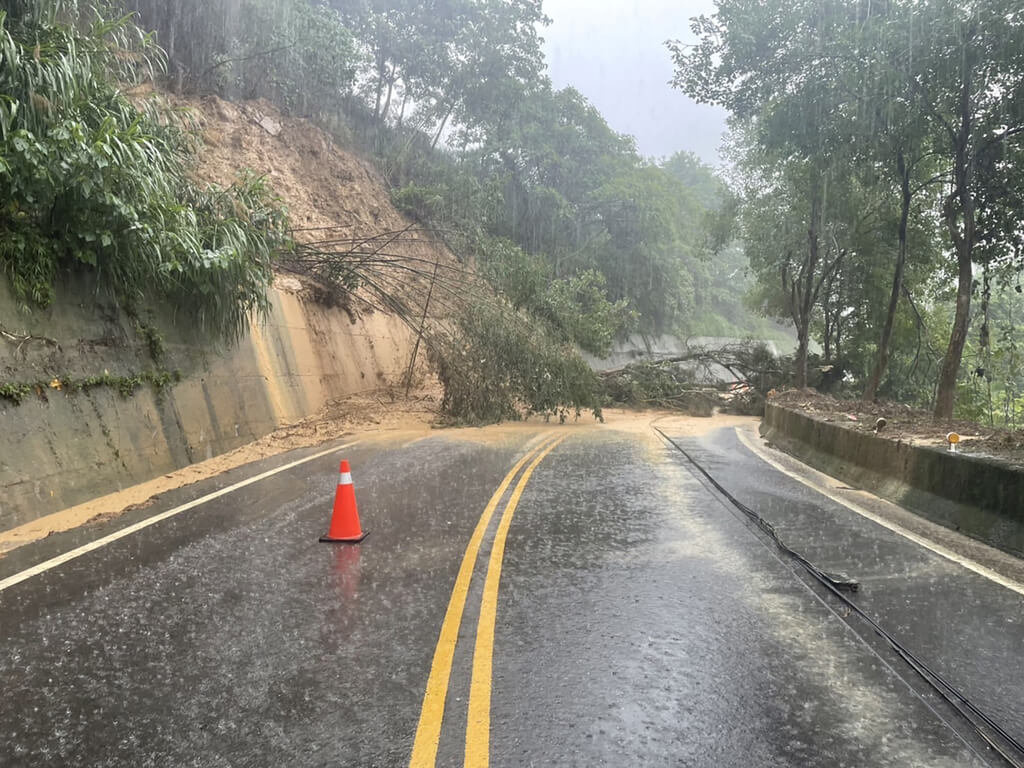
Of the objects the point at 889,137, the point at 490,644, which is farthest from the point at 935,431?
the point at 490,644

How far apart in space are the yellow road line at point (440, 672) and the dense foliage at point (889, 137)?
10.5 metres

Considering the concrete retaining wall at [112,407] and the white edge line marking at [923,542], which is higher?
the concrete retaining wall at [112,407]

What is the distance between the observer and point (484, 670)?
139 inches

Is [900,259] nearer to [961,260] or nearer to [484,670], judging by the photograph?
[961,260]

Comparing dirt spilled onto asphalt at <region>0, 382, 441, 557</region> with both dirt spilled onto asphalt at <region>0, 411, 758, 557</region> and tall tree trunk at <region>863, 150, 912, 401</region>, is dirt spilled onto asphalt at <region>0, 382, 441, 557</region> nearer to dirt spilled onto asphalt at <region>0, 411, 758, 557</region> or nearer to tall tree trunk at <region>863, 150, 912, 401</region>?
dirt spilled onto asphalt at <region>0, 411, 758, 557</region>

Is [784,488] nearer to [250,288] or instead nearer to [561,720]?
[561,720]

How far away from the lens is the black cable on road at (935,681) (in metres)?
2.91

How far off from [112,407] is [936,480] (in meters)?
9.42

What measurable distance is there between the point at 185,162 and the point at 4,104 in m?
4.82

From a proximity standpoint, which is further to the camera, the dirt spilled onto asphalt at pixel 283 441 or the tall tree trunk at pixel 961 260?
the tall tree trunk at pixel 961 260

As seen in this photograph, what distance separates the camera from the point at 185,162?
450 inches

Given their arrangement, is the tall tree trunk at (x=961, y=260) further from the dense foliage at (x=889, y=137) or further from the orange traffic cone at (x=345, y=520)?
the orange traffic cone at (x=345, y=520)

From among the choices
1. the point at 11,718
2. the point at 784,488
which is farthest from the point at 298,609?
the point at 784,488

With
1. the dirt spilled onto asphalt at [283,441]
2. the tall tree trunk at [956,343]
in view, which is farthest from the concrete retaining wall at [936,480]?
the dirt spilled onto asphalt at [283,441]
